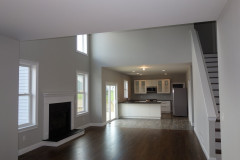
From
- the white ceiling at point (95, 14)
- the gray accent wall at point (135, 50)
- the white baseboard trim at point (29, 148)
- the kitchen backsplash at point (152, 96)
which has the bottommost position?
the white baseboard trim at point (29, 148)

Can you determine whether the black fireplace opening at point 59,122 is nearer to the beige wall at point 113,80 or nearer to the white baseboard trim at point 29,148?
the white baseboard trim at point 29,148

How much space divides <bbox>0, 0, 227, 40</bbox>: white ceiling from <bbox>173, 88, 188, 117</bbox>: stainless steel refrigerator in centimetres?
815

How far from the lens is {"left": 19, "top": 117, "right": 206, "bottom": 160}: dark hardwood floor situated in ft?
14.2

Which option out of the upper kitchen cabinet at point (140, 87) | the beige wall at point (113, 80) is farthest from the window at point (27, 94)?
the upper kitchen cabinet at point (140, 87)

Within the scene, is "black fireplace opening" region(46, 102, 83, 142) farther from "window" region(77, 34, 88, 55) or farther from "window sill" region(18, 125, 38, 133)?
"window" region(77, 34, 88, 55)

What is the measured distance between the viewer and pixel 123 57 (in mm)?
7852

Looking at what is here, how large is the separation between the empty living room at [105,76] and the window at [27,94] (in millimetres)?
25

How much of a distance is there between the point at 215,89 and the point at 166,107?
7.07 m

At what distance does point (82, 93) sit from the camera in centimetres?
768

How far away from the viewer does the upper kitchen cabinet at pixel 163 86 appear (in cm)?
1257

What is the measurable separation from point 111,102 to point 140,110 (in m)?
A: 1.63
